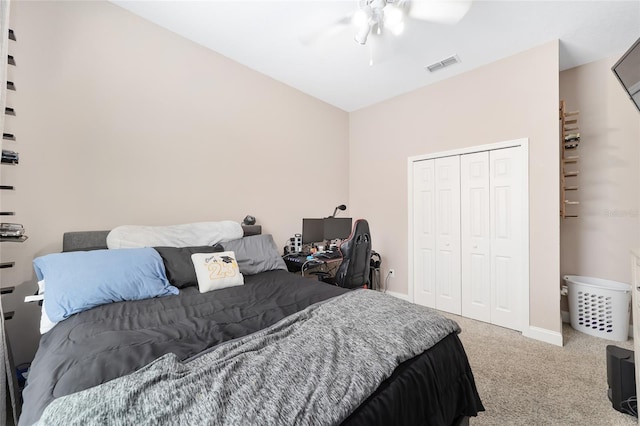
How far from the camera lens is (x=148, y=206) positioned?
2.33m

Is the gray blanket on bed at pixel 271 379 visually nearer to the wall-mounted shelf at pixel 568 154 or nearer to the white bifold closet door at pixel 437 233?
the white bifold closet door at pixel 437 233

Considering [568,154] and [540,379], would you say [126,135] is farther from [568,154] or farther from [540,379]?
[568,154]

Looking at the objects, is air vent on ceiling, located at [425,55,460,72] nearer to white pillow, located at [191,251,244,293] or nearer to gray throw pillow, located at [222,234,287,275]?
gray throw pillow, located at [222,234,287,275]

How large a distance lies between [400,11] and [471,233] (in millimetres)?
2413

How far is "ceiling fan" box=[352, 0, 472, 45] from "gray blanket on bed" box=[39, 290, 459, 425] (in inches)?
80.8

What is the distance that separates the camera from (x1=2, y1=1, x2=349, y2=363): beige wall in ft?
5.93

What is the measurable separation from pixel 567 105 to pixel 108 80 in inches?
185

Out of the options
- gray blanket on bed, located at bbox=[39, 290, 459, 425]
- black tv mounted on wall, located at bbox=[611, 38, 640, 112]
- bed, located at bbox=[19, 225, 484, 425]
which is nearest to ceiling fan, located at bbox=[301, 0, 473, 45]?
black tv mounted on wall, located at bbox=[611, 38, 640, 112]

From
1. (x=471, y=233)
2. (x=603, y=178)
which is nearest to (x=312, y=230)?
(x=471, y=233)

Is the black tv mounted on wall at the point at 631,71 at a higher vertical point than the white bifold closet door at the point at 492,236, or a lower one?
higher

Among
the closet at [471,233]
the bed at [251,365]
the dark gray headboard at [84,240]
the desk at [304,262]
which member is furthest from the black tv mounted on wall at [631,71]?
the dark gray headboard at [84,240]

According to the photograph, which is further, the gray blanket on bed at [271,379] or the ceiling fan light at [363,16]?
the ceiling fan light at [363,16]

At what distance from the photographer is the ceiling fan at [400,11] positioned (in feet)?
6.19

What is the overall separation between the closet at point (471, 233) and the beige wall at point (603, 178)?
805mm
